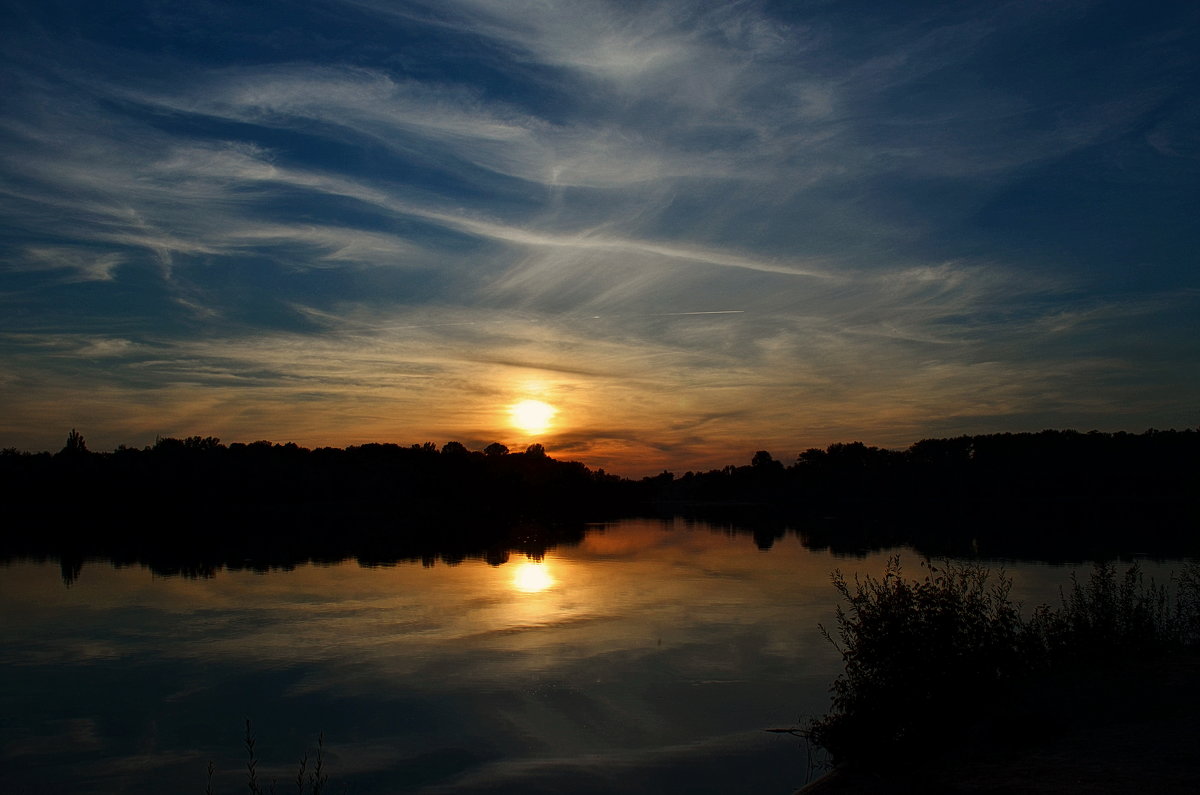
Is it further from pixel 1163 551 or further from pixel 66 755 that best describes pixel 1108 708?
pixel 1163 551

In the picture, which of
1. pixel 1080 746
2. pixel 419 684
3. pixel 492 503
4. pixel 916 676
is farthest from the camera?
pixel 492 503

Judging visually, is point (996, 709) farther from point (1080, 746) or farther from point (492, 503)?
point (492, 503)

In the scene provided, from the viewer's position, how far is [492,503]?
5458 inches

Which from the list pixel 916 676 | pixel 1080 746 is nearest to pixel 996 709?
pixel 916 676

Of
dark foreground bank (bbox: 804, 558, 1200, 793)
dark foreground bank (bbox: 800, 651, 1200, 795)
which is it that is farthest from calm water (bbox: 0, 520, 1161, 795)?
dark foreground bank (bbox: 800, 651, 1200, 795)

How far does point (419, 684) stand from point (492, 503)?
405 feet

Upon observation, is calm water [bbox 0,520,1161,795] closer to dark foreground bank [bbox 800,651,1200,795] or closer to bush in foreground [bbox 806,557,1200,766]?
bush in foreground [bbox 806,557,1200,766]

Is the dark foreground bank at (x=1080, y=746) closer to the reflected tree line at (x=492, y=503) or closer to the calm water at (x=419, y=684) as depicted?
the calm water at (x=419, y=684)

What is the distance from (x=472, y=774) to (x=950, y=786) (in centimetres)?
638

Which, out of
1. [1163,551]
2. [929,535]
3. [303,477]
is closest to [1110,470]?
[929,535]

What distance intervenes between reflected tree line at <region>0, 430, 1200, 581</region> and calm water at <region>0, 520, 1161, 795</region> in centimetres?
1585

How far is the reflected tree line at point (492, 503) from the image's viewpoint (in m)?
51.3

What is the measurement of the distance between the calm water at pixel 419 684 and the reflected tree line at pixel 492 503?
624 inches

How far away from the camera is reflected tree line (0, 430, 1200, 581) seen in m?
51.3
